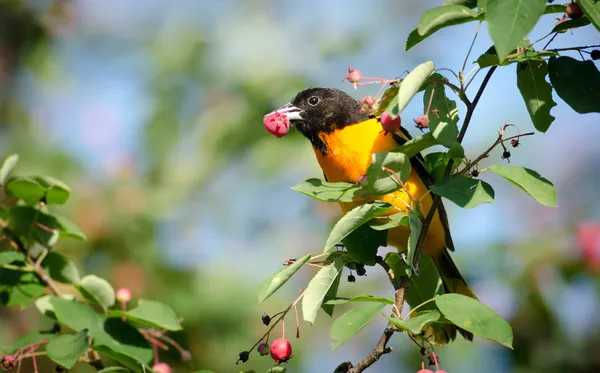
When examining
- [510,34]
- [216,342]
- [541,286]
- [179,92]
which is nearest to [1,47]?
[179,92]

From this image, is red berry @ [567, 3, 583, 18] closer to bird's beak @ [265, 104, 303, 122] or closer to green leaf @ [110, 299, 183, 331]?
green leaf @ [110, 299, 183, 331]

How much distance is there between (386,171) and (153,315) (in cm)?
103

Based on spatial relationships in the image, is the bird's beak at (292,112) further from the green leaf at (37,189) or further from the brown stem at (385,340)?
the brown stem at (385,340)

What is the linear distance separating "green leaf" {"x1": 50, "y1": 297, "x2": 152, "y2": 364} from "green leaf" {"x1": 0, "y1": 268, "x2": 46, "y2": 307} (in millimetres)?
158

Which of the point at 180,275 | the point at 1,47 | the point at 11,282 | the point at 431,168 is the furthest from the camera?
the point at 1,47

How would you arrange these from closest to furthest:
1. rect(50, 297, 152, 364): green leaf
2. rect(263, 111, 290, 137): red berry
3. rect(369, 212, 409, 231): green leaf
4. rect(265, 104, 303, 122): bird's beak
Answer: rect(369, 212, 409, 231): green leaf
rect(50, 297, 152, 364): green leaf
rect(263, 111, 290, 137): red berry
rect(265, 104, 303, 122): bird's beak

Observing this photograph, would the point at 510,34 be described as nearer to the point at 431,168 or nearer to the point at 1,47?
the point at 431,168

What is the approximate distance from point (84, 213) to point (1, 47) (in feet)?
8.61

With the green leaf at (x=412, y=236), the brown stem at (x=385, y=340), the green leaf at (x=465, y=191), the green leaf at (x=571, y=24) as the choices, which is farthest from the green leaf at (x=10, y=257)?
the green leaf at (x=571, y=24)

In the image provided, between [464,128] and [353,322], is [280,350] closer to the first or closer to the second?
[353,322]

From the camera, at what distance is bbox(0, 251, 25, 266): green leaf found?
2.54 m

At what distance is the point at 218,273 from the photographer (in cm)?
466

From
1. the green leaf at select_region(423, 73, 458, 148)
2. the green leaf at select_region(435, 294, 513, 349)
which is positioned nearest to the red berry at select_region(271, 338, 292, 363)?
the green leaf at select_region(435, 294, 513, 349)

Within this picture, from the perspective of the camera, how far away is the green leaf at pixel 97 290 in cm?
259
